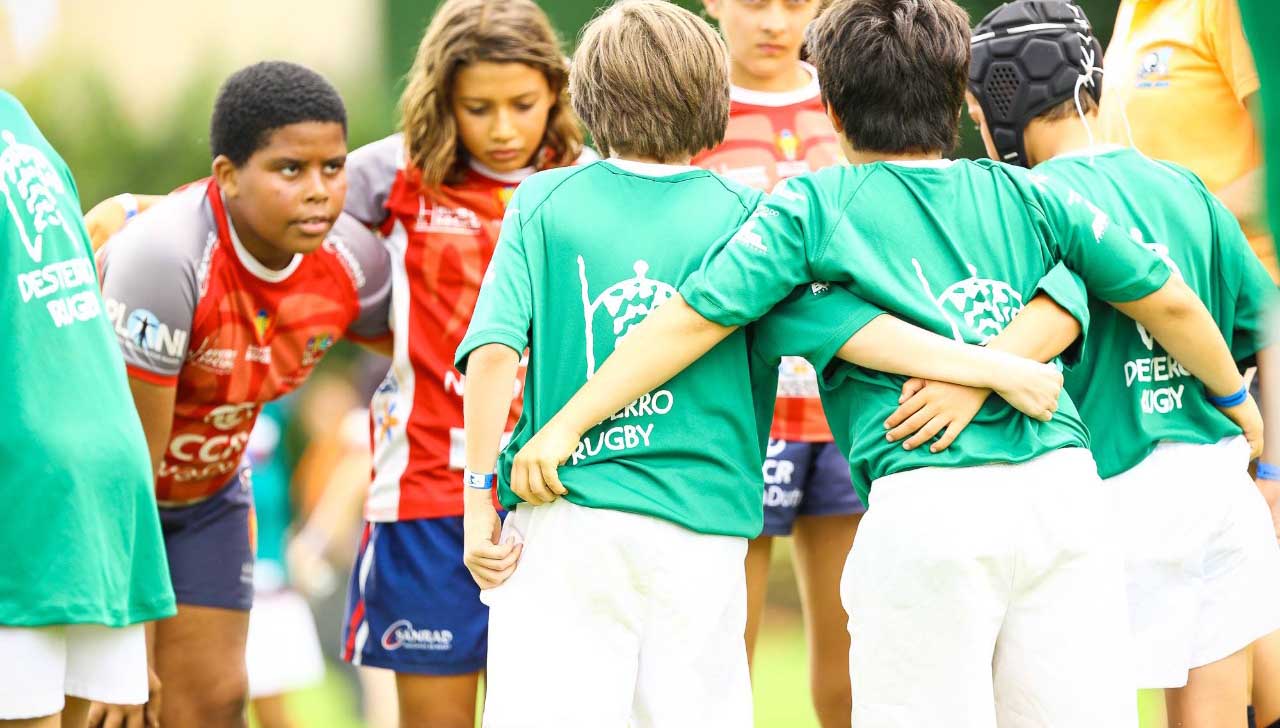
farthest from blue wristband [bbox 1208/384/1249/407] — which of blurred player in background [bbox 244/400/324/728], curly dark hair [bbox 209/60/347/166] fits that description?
blurred player in background [bbox 244/400/324/728]

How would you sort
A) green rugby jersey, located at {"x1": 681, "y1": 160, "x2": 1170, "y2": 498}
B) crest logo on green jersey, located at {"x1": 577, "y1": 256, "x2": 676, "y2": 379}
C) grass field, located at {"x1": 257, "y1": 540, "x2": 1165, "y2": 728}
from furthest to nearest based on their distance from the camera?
grass field, located at {"x1": 257, "y1": 540, "x2": 1165, "y2": 728} < crest logo on green jersey, located at {"x1": 577, "y1": 256, "x2": 676, "y2": 379} < green rugby jersey, located at {"x1": 681, "y1": 160, "x2": 1170, "y2": 498}

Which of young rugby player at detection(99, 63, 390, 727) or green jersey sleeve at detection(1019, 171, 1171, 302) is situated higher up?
green jersey sleeve at detection(1019, 171, 1171, 302)

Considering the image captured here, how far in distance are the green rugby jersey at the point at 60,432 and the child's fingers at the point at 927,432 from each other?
1.38 m

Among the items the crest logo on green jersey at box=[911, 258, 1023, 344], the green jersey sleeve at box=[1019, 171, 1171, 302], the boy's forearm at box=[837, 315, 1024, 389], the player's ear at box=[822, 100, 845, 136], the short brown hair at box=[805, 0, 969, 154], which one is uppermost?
the short brown hair at box=[805, 0, 969, 154]

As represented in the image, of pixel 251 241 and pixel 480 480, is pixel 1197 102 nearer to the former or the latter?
pixel 480 480

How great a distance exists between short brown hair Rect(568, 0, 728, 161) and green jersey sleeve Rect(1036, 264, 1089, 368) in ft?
2.23

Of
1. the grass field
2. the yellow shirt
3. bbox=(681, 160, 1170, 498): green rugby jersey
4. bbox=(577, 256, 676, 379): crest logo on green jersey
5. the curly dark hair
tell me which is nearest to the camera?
bbox=(681, 160, 1170, 498): green rugby jersey

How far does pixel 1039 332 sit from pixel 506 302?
94 cm

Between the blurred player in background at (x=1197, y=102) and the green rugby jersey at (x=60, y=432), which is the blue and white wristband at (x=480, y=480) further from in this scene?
the blurred player in background at (x=1197, y=102)

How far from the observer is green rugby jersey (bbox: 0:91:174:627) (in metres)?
2.46

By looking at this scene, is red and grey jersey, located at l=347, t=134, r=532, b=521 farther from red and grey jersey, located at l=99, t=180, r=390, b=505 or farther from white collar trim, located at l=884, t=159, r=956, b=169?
white collar trim, located at l=884, t=159, r=956, b=169

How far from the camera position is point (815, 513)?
12.2ft

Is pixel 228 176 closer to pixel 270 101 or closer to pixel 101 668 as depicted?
pixel 270 101

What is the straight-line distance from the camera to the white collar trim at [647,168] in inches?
108
